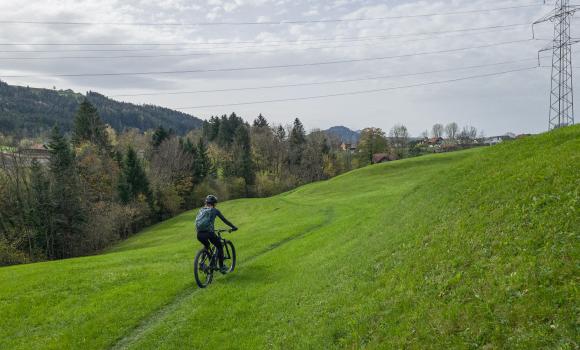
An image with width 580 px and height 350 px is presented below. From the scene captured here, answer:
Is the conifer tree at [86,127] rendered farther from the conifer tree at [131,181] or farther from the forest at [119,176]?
the conifer tree at [131,181]

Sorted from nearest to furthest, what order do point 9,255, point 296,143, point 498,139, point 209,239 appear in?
Result: point 209,239 → point 9,255 → point 498,139 → point 296,143

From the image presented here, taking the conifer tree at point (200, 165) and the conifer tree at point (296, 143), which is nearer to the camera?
the conifer tree at point (200, 165)

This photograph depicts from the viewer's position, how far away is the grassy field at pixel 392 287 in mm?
7352

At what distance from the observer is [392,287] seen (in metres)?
10.5

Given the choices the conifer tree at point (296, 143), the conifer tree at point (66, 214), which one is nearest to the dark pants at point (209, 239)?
the conifer tree at point (66, 214)

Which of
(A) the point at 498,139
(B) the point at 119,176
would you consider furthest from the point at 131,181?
(A) the point at 498,139

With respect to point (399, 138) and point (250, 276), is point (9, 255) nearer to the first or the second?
point (250, 276)

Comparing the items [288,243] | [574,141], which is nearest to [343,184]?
[288,243]

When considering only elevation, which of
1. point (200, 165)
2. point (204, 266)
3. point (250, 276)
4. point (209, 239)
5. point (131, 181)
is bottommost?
point (250, 276)

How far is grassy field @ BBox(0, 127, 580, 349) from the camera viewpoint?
7352 millimetres

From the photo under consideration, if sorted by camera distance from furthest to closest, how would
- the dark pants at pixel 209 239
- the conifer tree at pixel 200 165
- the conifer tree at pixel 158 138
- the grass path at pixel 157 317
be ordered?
1. the conifer tree at pixel 158 138
2. the conifer tree at pixel 200 165
3. the dark pants at pixel 209 239
4. the grass path at pixel 157 317

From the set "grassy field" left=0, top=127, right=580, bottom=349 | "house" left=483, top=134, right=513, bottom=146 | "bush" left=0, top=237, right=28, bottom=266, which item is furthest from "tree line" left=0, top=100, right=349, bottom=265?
"house" left=483, top=134, right=513, bottom=146

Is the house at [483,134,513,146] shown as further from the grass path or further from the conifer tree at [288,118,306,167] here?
the conifer tree at [288,118,306,167]

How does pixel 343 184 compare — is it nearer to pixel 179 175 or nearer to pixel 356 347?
pixel 179 175
